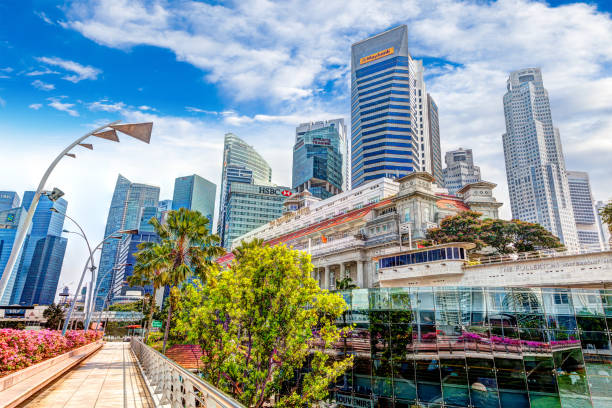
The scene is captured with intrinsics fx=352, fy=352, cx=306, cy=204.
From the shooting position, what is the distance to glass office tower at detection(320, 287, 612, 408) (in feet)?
73.1

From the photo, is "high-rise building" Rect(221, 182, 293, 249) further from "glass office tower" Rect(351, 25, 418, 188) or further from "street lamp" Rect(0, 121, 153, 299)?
"street lamp" Rect(0, 121, 153, 299)

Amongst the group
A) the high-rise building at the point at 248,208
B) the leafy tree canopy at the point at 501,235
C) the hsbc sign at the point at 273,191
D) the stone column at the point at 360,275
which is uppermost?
the hsbc sign at the point at 273,191

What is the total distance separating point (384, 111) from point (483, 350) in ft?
438

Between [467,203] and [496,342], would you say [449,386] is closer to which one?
[496,342]

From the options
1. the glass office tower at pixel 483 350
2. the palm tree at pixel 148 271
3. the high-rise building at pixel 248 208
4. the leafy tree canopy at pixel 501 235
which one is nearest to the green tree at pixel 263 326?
the glass office tower at pixel 483 350

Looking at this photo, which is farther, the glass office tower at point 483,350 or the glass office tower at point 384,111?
the glass office tower at point 384,111

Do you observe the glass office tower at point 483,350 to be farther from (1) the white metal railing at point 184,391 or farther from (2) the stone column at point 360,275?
(2) the stone column at point 360,275

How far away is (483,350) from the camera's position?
23031 mm

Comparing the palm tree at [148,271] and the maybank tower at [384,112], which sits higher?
the maybank tower at [384,112]

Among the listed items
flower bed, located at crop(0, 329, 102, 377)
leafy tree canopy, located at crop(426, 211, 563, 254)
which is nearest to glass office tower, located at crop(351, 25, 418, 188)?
leafy tree canopy, located at crop(426, 211, 563, 254)

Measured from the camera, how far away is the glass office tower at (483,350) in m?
22.3

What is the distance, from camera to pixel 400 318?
2533 cm

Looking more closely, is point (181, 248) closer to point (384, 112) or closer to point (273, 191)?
point (384, 112)

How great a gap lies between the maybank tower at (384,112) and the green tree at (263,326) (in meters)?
123
